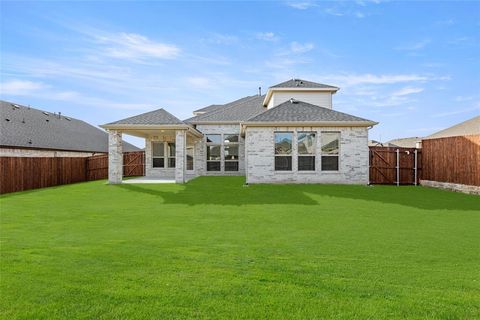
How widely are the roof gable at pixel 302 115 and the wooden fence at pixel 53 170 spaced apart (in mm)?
11574

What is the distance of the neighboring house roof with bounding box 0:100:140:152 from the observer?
2159cm

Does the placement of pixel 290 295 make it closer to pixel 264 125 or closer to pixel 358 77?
pixel 264 125

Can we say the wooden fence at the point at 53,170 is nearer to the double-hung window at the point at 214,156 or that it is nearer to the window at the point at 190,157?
the window at the point at 190,157

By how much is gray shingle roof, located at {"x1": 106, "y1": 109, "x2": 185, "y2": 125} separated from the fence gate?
11382 millimetres

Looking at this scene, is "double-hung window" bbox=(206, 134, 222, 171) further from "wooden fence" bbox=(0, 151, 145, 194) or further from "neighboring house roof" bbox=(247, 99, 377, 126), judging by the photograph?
"neighboring house roof" bbox=(247, 99, 377, 126)

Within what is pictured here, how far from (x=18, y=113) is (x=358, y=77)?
25030 mm

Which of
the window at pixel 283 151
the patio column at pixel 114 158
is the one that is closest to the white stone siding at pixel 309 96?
the window at pixel 283 151

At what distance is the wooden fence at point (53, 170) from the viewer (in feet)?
50.0

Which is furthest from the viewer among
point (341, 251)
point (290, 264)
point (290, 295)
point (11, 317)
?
point (341, 251)

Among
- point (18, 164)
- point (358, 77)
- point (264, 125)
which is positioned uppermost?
point (358, 77)

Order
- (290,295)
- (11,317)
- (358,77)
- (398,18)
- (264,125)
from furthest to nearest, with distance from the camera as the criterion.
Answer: (358,77)
(264,125)
(398,18)
(290,295)
(11,317)

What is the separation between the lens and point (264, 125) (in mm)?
17062

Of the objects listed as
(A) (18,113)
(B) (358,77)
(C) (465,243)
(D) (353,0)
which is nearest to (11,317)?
(C) (465,243)

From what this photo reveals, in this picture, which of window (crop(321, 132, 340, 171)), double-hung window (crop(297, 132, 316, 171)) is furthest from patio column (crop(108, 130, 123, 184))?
window (crop(321, 132, 340, 171))
